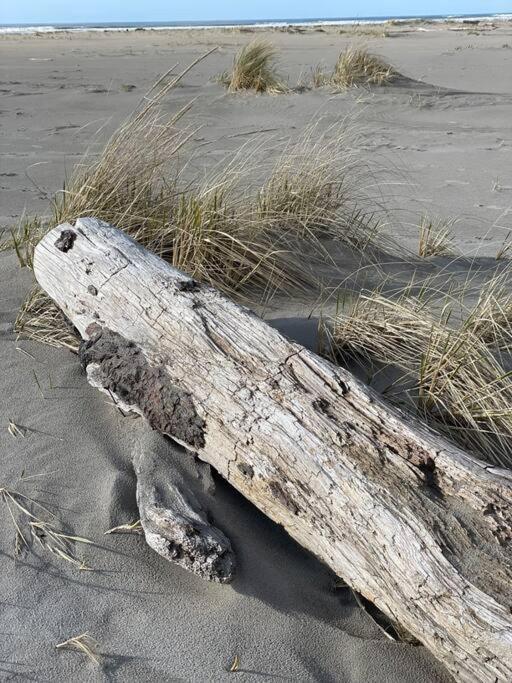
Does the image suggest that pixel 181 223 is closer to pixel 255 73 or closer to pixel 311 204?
pixel 311 204

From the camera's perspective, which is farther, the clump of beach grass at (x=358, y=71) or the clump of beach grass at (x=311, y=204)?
the clump of beach grass at (x=358, y=71)

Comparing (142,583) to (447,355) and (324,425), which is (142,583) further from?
(447,355)

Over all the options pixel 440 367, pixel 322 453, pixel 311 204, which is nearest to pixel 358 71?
pixel 311 204

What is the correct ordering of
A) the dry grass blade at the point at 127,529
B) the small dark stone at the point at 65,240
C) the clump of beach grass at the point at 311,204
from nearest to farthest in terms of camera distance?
the dry grass blade at the point at 127,529
the small dark stone at the point at 65,240
the clump of beach grass at the point at 311,204

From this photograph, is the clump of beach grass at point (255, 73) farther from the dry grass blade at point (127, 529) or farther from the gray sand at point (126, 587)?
the dry grass blade at point (127, 529)

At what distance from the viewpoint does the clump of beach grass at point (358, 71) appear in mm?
9523

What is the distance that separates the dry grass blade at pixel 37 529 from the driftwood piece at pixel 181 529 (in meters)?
0.20

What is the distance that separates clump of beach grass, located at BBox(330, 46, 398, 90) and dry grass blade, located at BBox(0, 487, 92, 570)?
7980 mm

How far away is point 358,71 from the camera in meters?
9.73

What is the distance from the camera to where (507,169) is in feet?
21.9

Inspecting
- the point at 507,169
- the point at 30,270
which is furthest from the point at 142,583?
the point at 507,169

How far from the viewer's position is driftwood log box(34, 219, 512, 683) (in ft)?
6.08

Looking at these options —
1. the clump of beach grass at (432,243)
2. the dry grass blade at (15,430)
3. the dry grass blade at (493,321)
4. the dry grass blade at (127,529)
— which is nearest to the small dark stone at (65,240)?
the dry grass blade at (15,430)

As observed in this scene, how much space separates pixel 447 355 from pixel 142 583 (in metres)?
1.27
